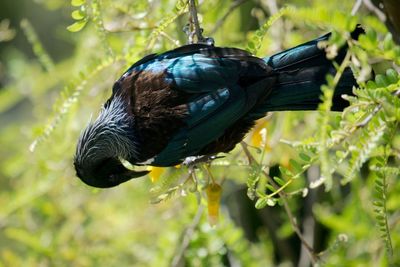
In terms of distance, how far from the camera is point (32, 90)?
175 inches

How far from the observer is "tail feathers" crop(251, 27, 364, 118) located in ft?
8.46

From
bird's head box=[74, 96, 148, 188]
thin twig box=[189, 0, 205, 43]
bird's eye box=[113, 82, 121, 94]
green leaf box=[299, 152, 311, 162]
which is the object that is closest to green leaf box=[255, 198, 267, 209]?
green leaf box=[299, 152, 311, 162]

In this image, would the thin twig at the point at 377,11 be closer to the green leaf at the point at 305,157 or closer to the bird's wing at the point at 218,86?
the bird's wing at the point at 218,86

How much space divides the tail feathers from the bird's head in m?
0.52

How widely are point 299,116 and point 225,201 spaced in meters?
1.17

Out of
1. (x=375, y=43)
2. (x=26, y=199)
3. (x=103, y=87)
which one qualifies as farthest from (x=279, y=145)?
(x=375, y=43)

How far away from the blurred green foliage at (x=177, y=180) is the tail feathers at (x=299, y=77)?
0.12 meters

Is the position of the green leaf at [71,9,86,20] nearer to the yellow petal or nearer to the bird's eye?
the bird's eye

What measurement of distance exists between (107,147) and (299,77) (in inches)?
31.4

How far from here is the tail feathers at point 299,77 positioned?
2.58 m

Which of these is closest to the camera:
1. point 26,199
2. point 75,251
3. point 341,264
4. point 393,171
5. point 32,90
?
point 393,171

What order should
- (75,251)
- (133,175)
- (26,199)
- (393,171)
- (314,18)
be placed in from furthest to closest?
(75,251), (26,199), (133,175), (393,171), (314,18)

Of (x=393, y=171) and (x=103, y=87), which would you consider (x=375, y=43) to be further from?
(x=103, y=87)

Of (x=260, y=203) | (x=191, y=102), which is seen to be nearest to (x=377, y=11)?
(x=191, y=102)
